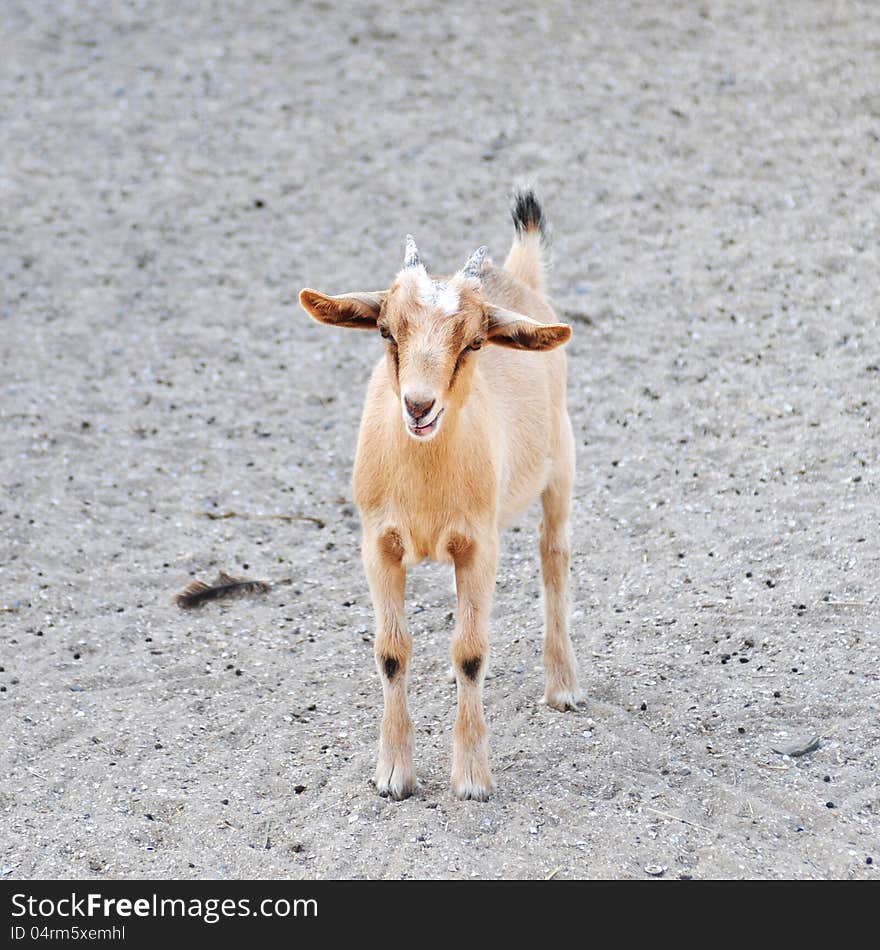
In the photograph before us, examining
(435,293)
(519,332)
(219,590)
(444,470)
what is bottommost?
(219,590)

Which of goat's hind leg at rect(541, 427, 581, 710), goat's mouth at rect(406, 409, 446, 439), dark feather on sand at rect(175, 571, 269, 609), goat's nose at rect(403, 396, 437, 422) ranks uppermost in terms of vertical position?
goat's nose at rect(403, 396, 437, 422)

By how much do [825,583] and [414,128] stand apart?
7066mm

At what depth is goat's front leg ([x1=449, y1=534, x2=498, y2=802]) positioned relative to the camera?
4.94m

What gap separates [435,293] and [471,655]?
141cm

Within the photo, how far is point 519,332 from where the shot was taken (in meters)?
4.66

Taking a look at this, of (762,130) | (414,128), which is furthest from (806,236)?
(414,128)

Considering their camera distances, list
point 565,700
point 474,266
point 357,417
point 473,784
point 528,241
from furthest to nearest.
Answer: point 357,417
point 528,241
point 565,700
point 473,784
point 474,266

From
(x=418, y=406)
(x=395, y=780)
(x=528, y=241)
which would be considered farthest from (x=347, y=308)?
(x=528, y=241)

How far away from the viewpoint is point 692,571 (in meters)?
6.82

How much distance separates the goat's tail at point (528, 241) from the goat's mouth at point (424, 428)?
2093mm

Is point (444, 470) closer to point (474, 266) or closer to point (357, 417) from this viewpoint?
point (474, 266)

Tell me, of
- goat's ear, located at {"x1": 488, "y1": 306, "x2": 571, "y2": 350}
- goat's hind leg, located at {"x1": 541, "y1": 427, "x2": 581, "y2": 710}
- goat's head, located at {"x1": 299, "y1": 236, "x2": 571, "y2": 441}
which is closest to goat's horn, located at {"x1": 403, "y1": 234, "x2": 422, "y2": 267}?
goat's head, located at {"x1": 299, "y1": 236, "x2": 571, "y2": 441}

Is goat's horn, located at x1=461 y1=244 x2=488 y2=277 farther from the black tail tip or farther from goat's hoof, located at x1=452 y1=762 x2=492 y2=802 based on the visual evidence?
goat's hoof, located at x1=452 y1=762 x2=492 y2=802

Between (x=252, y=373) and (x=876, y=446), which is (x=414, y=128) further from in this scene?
(x=876, y=446)
